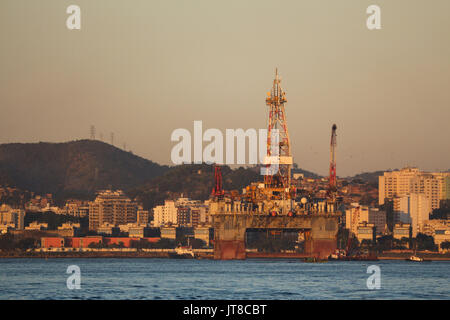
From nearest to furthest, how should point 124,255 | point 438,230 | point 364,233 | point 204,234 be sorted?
point 124,255, point 364,233, point 438,230, point 204,234

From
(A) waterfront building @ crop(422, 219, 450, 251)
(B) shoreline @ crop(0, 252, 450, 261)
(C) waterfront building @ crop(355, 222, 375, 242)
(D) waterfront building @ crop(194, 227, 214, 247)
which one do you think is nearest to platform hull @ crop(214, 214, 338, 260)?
(B) shoreline @ crop(0, 252, 450, 261)

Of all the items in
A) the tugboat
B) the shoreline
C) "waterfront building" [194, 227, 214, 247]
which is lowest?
the shoreline

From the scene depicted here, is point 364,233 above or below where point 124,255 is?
above

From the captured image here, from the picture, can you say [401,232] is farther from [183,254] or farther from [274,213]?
[274,213]

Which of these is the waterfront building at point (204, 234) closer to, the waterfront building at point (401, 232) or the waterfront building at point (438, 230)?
the waterfront building at point (401, 232)

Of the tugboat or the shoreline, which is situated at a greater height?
the tugboat

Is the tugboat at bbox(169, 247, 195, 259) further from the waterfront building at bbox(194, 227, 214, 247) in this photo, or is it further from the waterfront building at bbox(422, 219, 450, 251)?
the waterfront building at bbox(422, 219, 450, 251)

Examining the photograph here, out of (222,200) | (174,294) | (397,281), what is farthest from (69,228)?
(174,294)

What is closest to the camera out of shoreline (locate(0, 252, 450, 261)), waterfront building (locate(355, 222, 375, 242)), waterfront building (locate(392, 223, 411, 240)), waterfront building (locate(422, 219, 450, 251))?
shoreline (locate(0, 252, 450, 261))

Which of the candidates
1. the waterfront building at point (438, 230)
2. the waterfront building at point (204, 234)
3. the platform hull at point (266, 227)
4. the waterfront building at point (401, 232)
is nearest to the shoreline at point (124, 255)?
the waterfront building at point (438, 230)

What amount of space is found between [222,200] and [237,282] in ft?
194

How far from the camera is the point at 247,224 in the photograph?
395ft

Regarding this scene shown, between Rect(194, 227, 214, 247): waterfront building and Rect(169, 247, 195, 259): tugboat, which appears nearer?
Rect(169, 247, 195, 259): tugboat

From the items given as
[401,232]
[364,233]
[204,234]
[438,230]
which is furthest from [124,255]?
[438,230]
